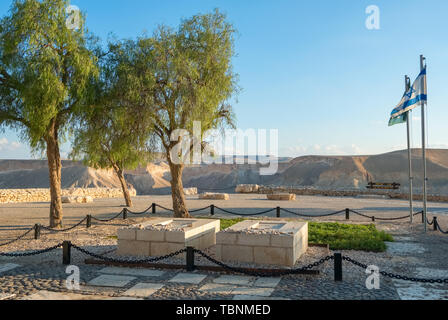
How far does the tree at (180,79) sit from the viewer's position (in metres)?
15.1

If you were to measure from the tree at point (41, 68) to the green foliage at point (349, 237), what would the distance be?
289 inches

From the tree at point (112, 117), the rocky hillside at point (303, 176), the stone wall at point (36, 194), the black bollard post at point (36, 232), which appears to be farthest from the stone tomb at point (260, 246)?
the rocky hillside at point (303, 176)

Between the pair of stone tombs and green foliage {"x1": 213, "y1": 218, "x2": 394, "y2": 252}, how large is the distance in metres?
1.40

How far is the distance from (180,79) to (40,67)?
494 cm

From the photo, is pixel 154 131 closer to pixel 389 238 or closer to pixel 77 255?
pixel 77 255

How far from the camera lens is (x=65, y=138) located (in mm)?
14750

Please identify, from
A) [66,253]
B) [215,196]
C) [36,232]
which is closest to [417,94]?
[66,253]

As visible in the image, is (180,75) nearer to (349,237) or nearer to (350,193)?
(349,237)

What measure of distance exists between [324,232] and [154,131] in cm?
810

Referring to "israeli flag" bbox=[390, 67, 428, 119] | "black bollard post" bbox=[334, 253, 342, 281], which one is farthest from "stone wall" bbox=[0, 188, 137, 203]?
"black bollard post" bbox=[334, 253, 342, 281]

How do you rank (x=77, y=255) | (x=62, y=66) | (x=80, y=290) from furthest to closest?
(x=62, y=66) < (x=77, y=255) < (x=80, y=290)

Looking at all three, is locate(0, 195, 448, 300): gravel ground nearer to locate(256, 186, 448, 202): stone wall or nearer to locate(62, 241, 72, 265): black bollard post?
locate(62, 241, 72, 265): black bollard post

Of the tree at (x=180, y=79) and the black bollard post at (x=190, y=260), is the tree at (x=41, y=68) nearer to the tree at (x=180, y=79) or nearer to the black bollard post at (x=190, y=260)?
the tree at (x=180, y=79)
